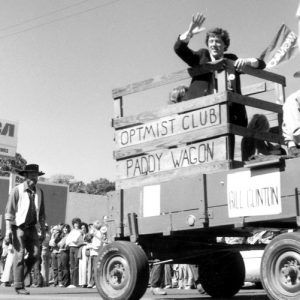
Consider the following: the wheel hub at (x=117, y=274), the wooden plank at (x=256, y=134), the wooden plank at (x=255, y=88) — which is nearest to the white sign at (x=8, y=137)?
the wooden plank at (x=255, y=88)

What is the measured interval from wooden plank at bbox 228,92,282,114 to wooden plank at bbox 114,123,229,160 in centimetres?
34

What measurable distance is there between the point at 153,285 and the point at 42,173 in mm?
2780

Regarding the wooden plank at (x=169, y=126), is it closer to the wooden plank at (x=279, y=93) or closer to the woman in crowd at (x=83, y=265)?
the wooden plank at (x=279, y=93)

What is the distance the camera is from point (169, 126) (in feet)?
22.7

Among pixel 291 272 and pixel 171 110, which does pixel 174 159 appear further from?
pixel 291 272

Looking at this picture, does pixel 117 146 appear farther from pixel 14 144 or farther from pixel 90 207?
pixel 90 207

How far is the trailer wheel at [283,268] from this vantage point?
5148 mm

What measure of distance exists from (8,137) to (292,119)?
104 ft

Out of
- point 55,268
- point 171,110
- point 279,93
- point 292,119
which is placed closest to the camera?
point 292,119

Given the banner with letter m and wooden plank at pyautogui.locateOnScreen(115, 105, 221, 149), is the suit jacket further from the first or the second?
the banner with letter m

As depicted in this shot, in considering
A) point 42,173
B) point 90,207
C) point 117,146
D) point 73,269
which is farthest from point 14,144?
point 117,146

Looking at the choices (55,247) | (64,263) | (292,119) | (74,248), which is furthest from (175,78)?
(55,247)

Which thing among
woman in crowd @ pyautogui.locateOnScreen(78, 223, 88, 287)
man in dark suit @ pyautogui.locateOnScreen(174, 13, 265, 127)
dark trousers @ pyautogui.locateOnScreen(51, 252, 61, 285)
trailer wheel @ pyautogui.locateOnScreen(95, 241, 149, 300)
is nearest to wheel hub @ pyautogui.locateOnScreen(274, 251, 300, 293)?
trailer wheel @ pyautogui.locateOnScreen(95, 241, 149, 300)

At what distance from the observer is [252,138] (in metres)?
6.71
